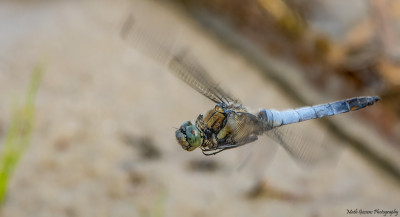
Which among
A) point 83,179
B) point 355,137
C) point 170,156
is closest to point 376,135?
point 355,137

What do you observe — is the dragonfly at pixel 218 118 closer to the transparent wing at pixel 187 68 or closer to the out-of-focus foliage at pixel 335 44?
the transparent wing at pixel 187 68

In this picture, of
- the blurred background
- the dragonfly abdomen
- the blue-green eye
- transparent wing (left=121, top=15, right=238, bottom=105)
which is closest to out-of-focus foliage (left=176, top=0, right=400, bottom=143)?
the blurred background

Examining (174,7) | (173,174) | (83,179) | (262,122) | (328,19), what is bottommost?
(83,179)

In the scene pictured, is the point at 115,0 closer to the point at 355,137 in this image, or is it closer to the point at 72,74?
the point at 72,74

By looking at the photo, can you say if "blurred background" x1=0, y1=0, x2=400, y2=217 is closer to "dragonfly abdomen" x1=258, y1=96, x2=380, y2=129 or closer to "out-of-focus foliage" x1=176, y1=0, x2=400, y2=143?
"out-of-focus foliage" x1=176, y1=0, x2=400, y2=143

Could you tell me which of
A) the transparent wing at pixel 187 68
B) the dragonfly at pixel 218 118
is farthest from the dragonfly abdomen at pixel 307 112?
the transparent wing at pixel 187 68

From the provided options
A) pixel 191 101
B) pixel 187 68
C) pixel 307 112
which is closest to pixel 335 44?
pixel 191 101

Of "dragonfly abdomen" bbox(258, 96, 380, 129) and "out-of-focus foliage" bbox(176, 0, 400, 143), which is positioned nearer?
"dragonfly abdomen" bbox(258, 96, 380, 129)
